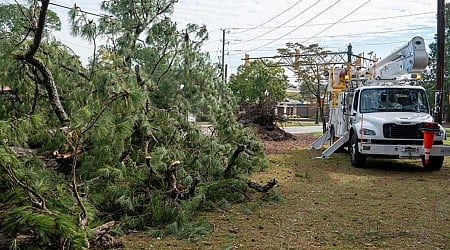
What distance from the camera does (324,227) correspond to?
18.2 feet

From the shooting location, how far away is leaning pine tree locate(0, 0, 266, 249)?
4223mm

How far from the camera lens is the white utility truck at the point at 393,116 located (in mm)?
9789

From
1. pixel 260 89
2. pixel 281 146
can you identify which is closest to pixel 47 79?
pixel 281 146

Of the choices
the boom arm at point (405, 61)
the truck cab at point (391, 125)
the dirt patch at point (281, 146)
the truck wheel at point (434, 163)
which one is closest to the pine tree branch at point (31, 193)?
the truck cab at point (391, 125)

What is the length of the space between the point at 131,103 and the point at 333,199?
158 inches

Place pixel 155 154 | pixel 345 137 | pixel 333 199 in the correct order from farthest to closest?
pixel 345 137 → pixel 333 199 → pixel 155 154

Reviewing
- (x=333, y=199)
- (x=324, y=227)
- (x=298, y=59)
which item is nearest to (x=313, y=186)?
(x=333, y=199)

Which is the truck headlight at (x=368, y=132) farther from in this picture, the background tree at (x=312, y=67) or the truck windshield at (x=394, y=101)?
the background tree at (x=312, y=67)

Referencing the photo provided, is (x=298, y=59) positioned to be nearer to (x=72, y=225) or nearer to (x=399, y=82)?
(x=399, y=82)

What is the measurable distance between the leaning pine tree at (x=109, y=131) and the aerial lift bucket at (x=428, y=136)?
393cm

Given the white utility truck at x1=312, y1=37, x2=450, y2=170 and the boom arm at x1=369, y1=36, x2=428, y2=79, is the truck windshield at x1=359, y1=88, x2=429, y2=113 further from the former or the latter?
the boom arm at x1=369, y1=36, x2=428, y2=79

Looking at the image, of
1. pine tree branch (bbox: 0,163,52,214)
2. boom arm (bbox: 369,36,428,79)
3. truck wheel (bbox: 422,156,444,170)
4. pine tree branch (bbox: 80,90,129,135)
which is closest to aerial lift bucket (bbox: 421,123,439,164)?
truck wheel (bbox: 422,156,444,170)

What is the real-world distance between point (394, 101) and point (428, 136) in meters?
1.53

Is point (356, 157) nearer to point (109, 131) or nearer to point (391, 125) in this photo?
point (391, 125)
